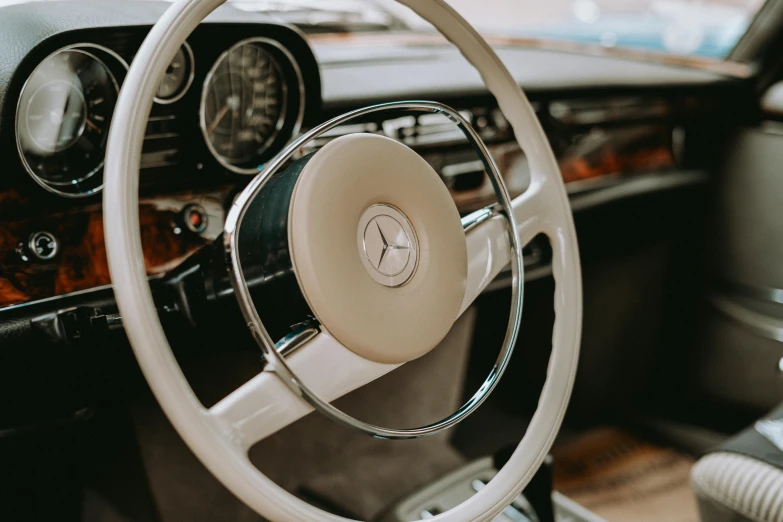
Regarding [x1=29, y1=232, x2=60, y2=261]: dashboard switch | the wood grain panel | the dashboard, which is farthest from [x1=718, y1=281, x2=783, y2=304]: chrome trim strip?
[x1=29, y1=232, x2=60, y2=261]: dashboard switch

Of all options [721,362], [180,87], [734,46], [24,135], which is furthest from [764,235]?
[24,135]

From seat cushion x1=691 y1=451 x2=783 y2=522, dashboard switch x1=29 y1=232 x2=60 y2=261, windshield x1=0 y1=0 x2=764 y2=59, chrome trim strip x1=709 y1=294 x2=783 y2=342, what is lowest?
chrome trim strip x1=709 y1=294 x2=783 y2=342

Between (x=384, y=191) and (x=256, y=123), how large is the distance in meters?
0.41

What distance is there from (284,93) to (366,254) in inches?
18.7

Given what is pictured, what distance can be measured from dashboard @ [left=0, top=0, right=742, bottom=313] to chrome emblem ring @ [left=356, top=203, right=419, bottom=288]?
0.37 meters

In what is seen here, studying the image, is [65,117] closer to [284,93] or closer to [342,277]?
[284,93]

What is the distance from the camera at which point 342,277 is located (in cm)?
74

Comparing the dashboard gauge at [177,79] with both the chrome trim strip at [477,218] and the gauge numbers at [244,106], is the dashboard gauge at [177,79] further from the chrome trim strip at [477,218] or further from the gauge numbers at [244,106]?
the chrome trim strip at [477,218]

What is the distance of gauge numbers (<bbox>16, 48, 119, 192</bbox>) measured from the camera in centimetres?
92

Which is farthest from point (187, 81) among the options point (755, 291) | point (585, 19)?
point (585, 19)

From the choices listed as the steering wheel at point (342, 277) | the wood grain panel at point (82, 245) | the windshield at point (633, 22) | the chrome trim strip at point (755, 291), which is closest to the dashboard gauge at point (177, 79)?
the wood grain panel at point (82, 245)

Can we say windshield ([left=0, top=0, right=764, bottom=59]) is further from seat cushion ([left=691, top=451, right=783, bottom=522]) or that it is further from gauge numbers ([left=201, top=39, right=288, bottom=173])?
seat cushion ([left=691, top=451, right=783, bottom=522])

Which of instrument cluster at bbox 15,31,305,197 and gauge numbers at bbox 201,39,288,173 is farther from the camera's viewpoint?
gauge numbers at bbox 201,39,288,173

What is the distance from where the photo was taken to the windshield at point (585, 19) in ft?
5.50
